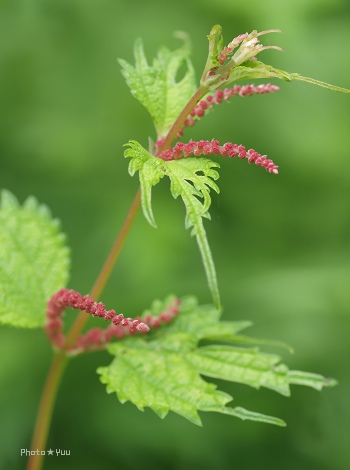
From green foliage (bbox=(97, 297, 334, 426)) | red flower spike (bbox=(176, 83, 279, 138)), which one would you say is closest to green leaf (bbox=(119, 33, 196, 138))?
red flower spike (bbox=(176, 83, 279, 138))

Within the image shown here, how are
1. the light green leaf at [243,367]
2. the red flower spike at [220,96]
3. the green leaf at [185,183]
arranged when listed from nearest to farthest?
the green leaf at [185,183] < the red flower spike at [220,96] < the light green leaf at [243,367]

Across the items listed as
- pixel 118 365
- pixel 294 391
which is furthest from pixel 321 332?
pixel 118 365

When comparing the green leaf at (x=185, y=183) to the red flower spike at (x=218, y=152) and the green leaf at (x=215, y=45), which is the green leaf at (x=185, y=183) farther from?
the green leaf at (x=215, y=45)

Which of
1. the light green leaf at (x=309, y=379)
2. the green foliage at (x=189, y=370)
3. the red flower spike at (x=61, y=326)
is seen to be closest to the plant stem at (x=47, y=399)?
the red flower spike at (x=61, y=326)

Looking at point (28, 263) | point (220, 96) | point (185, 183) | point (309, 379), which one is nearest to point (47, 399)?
point (28, 263)

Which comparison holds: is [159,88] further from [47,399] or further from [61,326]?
[47,399]

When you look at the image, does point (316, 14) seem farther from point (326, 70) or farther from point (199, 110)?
point (199, 110)

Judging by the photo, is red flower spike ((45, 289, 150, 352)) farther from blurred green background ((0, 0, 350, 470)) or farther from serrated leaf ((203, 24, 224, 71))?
blurred green background ((0, 0, 350, 470))
